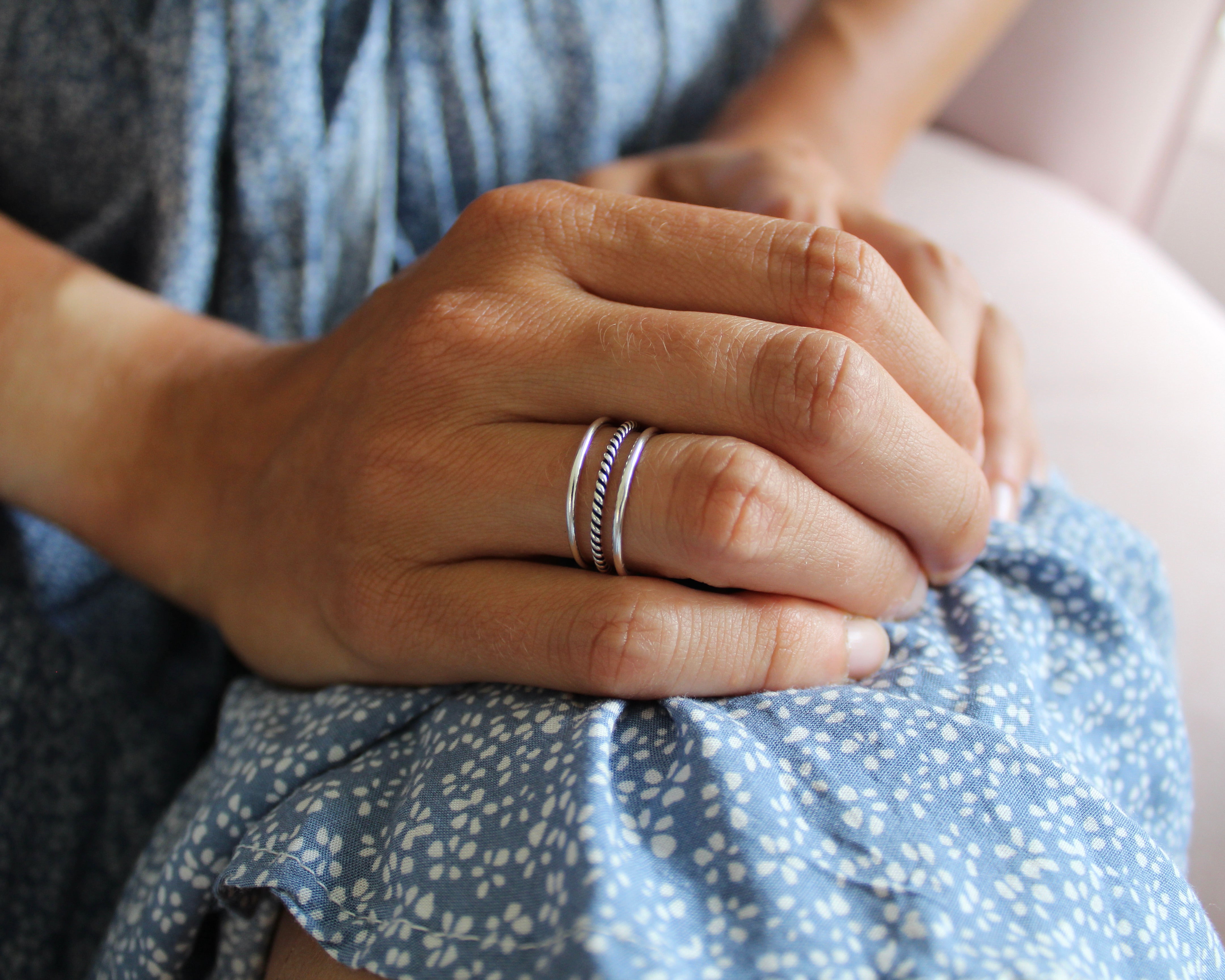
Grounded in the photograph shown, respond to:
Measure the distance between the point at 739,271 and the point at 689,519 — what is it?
143 mm

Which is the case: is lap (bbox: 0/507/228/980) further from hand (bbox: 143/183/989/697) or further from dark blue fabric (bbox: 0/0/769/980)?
hand (bbox: 143/183/989/697)

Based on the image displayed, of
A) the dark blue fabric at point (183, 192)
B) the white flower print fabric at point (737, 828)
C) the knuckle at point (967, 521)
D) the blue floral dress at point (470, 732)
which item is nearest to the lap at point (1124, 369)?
the blue floral dress at point (470, 732)

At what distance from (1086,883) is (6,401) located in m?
0.74

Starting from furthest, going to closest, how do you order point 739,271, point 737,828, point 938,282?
point 938,282 < point 739,271 < point 737,828

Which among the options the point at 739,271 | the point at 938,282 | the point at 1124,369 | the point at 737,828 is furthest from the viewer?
the point at 1124,369

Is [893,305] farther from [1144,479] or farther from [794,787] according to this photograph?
[1144,479]

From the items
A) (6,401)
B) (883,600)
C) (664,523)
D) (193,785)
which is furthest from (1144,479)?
(6,401)

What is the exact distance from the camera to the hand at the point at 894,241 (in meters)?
0.62

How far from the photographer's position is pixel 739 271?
477mm

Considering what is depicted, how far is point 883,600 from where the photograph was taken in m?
0.49

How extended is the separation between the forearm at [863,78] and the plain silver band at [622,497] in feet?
1.93

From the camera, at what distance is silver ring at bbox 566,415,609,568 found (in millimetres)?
445

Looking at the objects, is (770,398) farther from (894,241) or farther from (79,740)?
(79,740)

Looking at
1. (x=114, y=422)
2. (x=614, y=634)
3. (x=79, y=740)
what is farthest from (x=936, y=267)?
(x=79, y=740)
